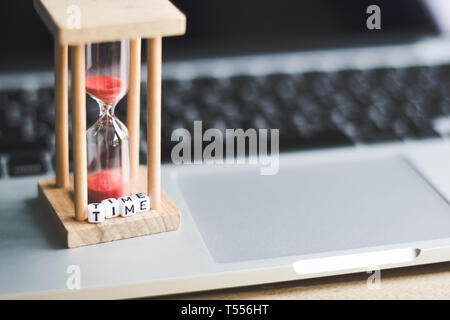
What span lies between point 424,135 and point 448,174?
78 mm

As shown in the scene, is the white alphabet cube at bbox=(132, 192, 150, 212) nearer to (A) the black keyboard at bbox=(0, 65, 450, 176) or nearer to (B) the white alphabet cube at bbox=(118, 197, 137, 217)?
(B) the white alphabet cube at bbox=(118, 197, 137, 217)

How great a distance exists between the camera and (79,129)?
0.51m

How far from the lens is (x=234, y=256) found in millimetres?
515

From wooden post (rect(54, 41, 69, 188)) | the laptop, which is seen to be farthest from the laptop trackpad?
wooden post (rect(54, 41, 69, 188))

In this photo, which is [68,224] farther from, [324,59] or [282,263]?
[324,59]

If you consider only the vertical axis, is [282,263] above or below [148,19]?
below

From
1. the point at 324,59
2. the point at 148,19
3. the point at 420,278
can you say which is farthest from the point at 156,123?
the point at 324,59

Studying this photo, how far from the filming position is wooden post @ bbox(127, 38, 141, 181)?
1.87ft

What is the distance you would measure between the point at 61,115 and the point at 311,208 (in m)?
0.23

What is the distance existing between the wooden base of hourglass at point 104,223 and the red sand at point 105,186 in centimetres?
1

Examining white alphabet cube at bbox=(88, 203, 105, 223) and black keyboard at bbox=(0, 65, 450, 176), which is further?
black keyboard at bbox=(0, 65, 450, 176)

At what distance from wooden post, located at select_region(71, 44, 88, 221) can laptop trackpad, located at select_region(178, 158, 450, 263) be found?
0.32ft

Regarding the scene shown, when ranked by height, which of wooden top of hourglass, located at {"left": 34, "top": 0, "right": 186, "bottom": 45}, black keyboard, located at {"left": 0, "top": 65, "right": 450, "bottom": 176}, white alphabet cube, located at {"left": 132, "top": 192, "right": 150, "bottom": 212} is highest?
wooden top of hourglass, located at {"left": 34, "top": 0, "right": 186, "bottom": 45}
